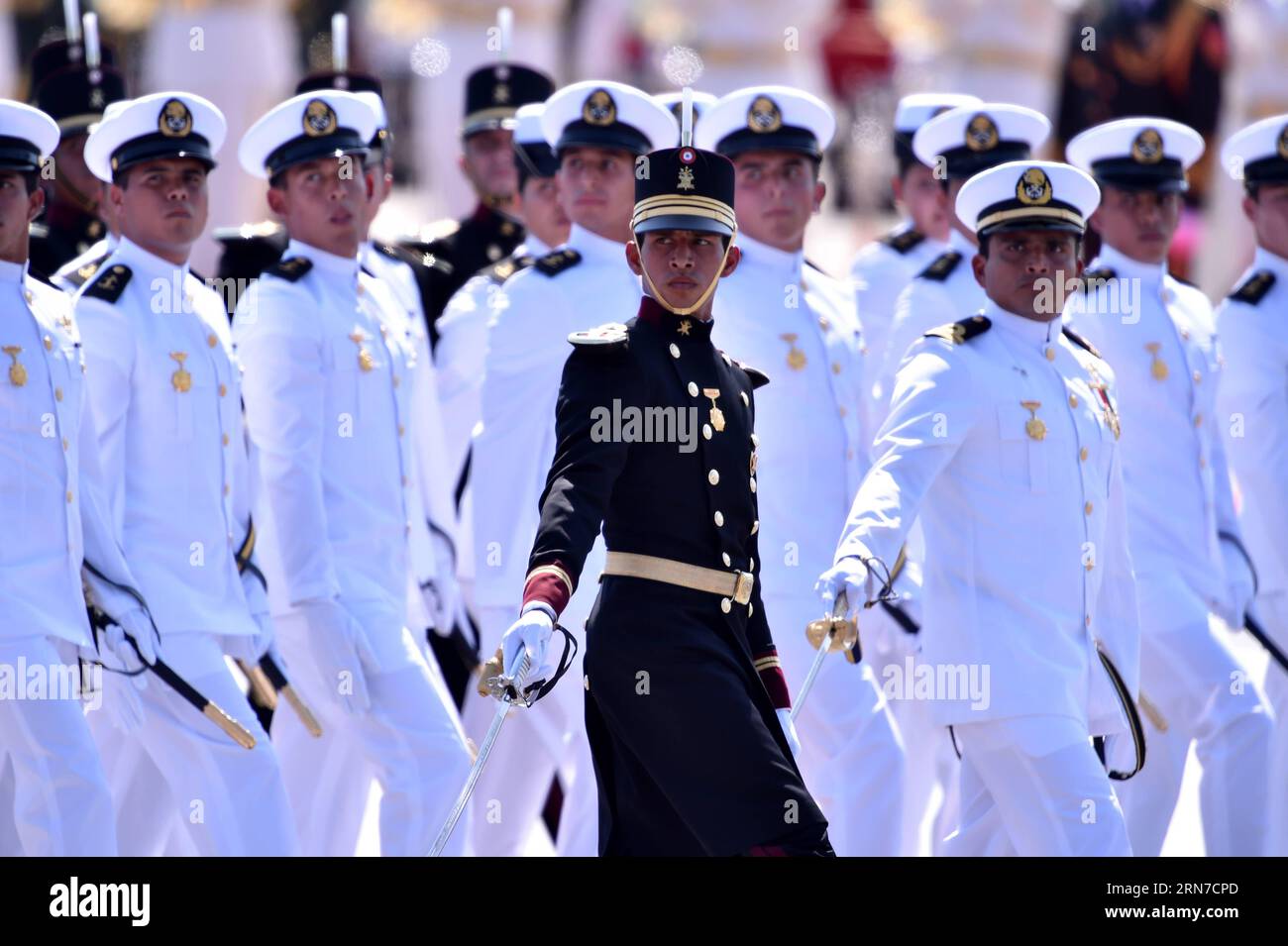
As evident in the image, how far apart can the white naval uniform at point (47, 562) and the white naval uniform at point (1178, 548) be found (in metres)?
3.03

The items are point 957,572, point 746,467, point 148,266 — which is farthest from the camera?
point 148,266

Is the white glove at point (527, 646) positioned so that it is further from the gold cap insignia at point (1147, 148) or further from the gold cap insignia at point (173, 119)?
the gold cap insignia at point (1147, 148)

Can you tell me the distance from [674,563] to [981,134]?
3.66 metres

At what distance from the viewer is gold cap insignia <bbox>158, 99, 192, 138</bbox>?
25.3 feet

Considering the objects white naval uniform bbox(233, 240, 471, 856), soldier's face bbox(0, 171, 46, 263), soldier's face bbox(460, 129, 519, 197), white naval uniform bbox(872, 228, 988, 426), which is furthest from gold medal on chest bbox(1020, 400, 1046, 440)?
soldier's face bbox(460, 129, 519, 197)

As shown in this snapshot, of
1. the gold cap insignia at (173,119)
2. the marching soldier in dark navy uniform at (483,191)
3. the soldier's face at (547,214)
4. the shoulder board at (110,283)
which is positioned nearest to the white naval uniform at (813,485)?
the soldier's face at (547,214)

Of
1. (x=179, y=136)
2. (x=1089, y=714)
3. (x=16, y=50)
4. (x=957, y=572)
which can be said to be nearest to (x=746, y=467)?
(x=957, y=572)

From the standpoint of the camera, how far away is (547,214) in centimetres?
944

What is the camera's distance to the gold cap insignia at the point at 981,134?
9258 mm

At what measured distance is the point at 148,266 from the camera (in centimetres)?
762

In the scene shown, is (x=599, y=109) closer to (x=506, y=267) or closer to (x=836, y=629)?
(x=506, y=267)

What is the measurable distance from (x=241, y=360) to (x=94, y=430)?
0.83 metres
